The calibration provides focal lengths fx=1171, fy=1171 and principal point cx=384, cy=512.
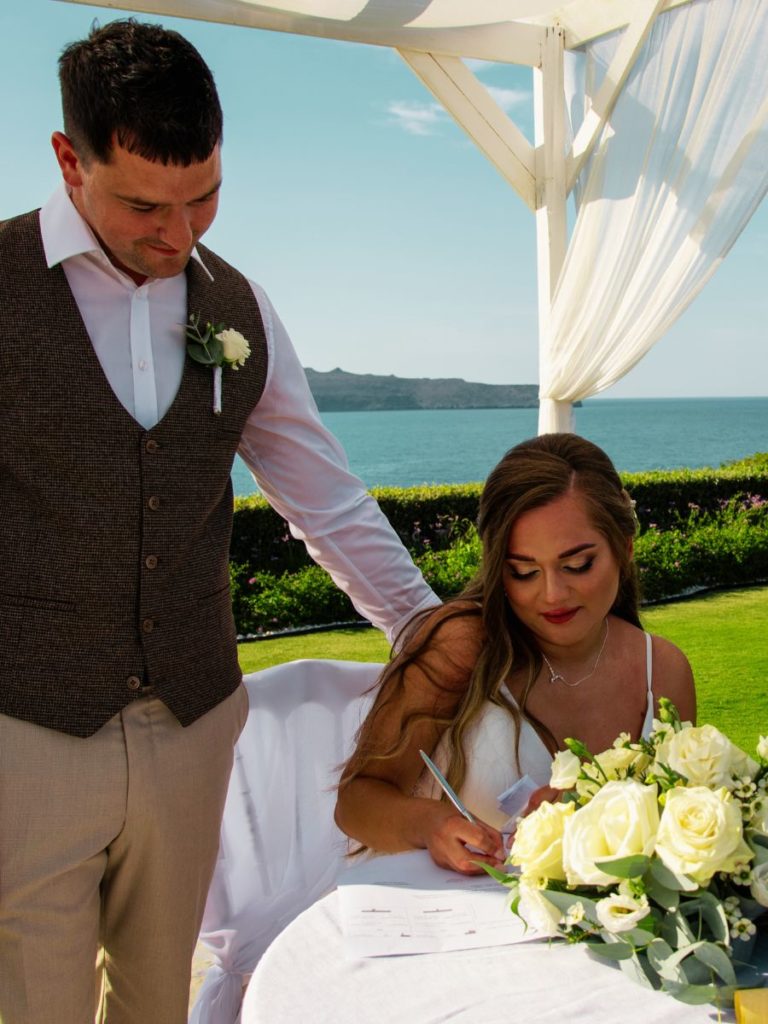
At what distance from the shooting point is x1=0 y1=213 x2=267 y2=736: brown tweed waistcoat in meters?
1.63

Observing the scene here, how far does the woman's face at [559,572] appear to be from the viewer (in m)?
1.92

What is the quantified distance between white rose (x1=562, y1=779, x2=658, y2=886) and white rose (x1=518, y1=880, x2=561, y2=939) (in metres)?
0.04

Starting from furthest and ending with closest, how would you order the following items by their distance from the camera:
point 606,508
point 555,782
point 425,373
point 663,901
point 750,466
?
point 425,373 → point 750,466 → point 606,508 → point 555,782 → point 663,901

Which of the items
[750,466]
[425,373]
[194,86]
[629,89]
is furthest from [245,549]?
[425,373]

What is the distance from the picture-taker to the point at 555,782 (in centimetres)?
138

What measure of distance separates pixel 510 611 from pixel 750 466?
8742 millimetres

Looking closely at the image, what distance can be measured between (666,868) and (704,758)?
0.49 ft

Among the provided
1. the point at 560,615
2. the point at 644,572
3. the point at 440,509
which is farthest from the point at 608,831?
the point at 440,509

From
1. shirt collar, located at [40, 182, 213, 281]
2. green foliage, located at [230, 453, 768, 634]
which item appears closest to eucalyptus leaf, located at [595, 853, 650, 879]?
shirt collar, located at [40, 182, 213, 281]

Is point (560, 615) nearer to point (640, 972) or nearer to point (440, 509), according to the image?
point (640, 972)

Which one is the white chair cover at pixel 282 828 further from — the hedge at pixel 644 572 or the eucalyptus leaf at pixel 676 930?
the hedge at pixel 644 572

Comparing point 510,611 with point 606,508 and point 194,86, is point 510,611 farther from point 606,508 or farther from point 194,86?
point 194,86

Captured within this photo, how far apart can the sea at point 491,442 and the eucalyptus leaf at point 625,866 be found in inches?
1587

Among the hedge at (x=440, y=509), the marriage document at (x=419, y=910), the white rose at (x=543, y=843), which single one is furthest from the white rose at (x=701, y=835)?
the hedge at (x=440, y=509)
